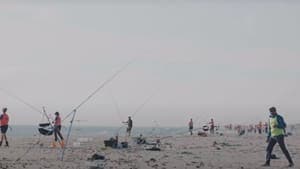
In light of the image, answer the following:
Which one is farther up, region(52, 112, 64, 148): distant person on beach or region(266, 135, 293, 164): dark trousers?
region(52, 112, 64, 148): distant person on beach

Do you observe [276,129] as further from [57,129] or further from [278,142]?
[57,129]

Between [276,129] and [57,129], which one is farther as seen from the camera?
[57,129]

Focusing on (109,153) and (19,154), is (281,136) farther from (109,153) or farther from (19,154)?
(19,154)

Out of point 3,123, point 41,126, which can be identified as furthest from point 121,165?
point 3,123

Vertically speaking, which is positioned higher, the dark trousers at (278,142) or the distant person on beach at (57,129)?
the distant person on beach at (57,129)

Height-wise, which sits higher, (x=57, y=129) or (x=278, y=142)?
(x=57, y=129)

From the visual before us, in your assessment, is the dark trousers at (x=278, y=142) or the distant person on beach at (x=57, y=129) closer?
the dark trousers at (x=278, y=142)

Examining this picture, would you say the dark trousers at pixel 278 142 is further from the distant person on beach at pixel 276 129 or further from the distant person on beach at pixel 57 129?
the distant person on beach at pixel 57 129

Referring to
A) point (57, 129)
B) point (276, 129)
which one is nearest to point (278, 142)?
point (276, 129)

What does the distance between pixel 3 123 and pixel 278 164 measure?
11876 millimetres

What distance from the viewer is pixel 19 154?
2084cm

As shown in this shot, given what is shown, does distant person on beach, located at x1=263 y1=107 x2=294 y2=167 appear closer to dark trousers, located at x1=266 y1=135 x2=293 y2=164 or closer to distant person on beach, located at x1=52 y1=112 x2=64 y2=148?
dark trousers, located at x1=266 y1=135 x2=293 y2=164

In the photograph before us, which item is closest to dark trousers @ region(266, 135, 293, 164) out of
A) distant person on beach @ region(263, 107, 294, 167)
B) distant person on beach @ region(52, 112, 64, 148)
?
distant person on beach @ region(263, 107, 294, 167)

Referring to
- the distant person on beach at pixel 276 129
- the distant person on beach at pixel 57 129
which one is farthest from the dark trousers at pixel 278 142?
the distant person on beach at pixel 57 129
